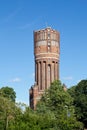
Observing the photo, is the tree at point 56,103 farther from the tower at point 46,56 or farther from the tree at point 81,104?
the tower at point 46,56

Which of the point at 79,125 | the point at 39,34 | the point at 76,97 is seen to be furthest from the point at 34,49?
the point at 79,125

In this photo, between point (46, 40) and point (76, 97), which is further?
point (46, 40)

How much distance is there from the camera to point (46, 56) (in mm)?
95938

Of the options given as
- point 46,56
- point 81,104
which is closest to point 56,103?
point 81,104

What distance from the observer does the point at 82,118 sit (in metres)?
82.1

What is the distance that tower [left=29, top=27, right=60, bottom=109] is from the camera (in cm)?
9538

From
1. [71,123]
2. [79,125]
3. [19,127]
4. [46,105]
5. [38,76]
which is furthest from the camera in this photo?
[38,76]

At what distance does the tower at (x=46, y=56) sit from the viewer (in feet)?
313

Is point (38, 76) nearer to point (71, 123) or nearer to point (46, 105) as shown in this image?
point (46, 105)

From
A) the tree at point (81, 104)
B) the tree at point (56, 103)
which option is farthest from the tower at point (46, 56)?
the tree at point (56, 103)

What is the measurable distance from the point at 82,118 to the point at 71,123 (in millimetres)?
19516

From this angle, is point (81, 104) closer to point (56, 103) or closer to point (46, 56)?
point (56, 103)

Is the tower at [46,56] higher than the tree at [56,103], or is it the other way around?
the tower at [46,56]

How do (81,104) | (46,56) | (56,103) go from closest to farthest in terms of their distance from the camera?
(56,103) → (81,104) → (46,56)
